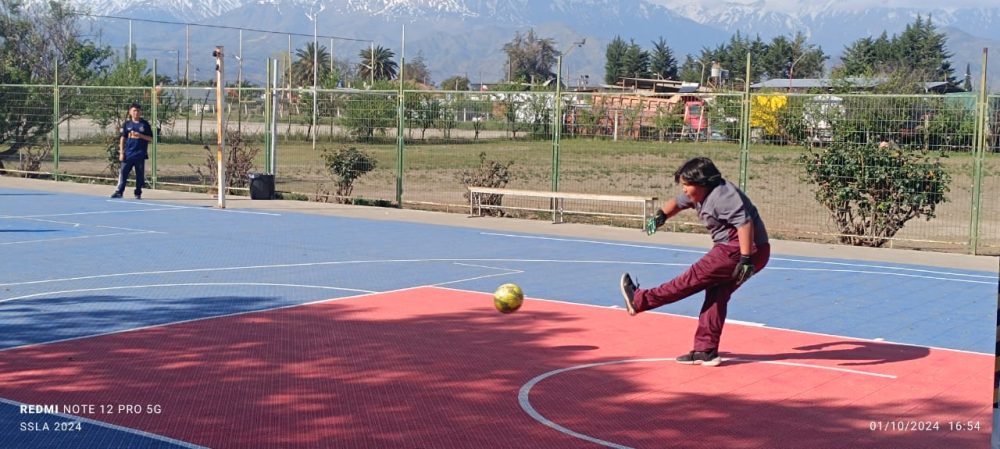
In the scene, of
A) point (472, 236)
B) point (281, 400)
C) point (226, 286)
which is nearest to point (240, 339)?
point (281, 400)

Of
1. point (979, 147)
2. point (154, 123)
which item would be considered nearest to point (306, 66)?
point (154, 123)

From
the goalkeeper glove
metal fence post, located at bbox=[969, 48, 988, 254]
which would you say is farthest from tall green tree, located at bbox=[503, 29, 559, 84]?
the goalkeeper glove

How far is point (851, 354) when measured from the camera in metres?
9.95

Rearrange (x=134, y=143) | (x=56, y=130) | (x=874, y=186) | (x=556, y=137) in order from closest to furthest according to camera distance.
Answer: (x=874, y=186), (x=556, y=137), (x=134, y=143), (x=56, y=130)

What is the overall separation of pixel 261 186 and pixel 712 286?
16.5 meters

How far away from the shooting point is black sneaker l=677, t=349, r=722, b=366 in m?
9.27

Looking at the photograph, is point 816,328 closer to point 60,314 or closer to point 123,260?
point 60,314

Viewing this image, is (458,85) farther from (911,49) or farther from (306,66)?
(911,49)

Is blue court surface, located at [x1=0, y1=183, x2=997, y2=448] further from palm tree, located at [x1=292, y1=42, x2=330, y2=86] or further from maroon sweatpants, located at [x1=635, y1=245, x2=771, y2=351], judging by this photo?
palm tree, located at [x1=292, y1=42, x2=330, y2=86]

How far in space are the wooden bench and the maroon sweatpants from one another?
10163 mm

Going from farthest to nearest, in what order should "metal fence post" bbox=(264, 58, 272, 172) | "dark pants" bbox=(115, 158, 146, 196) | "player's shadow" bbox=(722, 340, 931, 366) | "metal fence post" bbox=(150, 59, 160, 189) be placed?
"metal fence post" bbox=(150, 59, 160, 189), "metal fence post" bbox=(264, 58, 272, 172), "dark pants" bbox=(115, 158, 146, 196), "player's shadow" bbox=(722, 340, 931, 366)

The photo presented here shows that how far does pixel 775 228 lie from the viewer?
1998cm

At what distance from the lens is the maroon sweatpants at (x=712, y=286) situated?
9.06 meters

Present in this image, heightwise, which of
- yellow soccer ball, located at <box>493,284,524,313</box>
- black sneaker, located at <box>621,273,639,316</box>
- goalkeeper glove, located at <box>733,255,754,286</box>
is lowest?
yellow soccer ball, located at <box>493,284,524,313</box>
